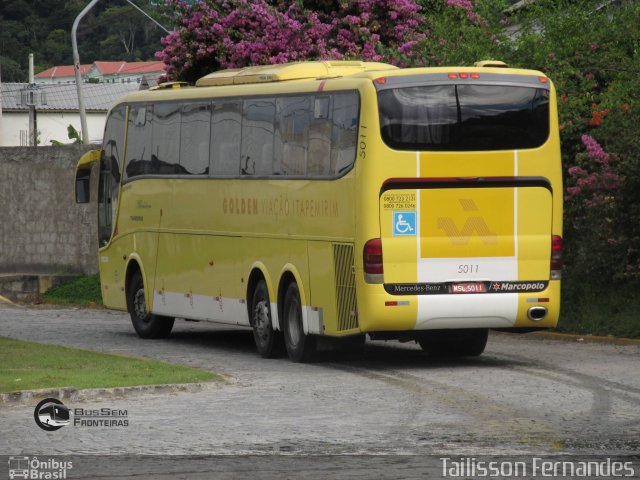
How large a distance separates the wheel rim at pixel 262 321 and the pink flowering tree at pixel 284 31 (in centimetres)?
1173

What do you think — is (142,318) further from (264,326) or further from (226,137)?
(264,326)

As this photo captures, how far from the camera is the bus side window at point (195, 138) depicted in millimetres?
22578

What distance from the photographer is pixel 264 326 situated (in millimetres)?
21062

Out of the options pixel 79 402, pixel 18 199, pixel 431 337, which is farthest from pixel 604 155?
pixel 18 199

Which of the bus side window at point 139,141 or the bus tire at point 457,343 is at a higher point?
the bus side window at point 139,141

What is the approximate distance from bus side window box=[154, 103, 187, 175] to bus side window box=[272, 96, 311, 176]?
3079mm

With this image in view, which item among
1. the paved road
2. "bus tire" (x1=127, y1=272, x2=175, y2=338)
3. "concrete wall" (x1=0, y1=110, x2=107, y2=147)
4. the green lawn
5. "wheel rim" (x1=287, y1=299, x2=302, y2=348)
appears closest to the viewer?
the paved road

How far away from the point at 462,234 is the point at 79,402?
5.28 metres

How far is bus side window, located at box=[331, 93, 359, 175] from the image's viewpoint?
18.8 m

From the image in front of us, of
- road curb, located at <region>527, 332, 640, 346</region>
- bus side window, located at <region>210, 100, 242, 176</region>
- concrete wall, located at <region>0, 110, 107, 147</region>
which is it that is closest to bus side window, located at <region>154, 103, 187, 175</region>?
bus side window, located at <region>210, 100, 242, 176</region>

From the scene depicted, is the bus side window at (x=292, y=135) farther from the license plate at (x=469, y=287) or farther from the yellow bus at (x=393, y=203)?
the license plate at (x=469, y=287)

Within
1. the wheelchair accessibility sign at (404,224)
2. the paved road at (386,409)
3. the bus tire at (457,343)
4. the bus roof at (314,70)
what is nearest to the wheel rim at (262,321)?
the paved road at (386,409)

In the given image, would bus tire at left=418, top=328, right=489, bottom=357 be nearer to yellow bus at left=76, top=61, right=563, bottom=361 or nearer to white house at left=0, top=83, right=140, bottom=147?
yellow bus at left=76, top=61, right=563, bottom=361

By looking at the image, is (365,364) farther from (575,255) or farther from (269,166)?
(575,255)
